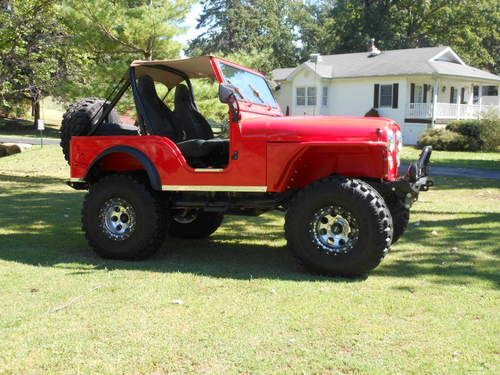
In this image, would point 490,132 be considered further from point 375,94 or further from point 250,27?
point 250,27

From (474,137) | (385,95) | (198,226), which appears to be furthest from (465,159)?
(198,226)

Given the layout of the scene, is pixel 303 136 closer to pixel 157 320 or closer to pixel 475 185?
pixel 157 320

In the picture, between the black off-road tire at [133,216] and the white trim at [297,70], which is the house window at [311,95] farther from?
the black off-road tire at [133,216]

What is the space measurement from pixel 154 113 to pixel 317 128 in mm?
1967

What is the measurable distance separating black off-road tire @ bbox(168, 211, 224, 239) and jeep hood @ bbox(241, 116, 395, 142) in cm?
203

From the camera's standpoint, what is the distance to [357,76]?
108 feet

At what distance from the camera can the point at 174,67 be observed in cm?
675

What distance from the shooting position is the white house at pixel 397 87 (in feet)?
100

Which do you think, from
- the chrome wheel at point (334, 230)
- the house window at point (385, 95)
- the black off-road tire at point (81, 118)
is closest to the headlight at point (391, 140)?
the chrome wheel at point (334, 230)

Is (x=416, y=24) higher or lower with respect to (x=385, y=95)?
higher

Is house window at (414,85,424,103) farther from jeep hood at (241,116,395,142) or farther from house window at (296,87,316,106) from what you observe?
jeep hood at (241,116,395,142)

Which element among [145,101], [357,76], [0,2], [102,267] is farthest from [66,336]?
[357,76]

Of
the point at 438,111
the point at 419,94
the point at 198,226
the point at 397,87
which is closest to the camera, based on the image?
the point at 198,226

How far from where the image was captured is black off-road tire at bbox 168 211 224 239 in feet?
24.1
